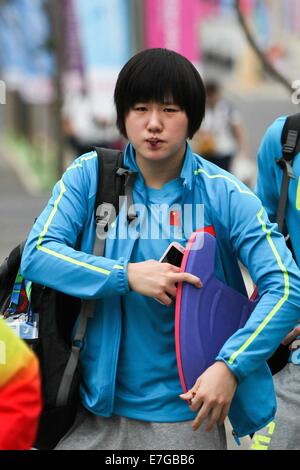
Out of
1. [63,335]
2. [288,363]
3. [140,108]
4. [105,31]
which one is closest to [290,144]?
[288,363]

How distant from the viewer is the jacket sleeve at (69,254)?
289 centimetres

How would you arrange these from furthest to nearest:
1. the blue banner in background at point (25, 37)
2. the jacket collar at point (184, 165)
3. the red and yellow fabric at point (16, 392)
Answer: the blue banner in background at point (25, 37) → the jacket collar at point (184, 165) → the red and yellow fabric at point (16, 392)

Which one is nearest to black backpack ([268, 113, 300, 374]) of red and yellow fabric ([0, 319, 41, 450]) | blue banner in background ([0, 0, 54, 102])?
red and yellow fabric ([0, 319, 41, 450])

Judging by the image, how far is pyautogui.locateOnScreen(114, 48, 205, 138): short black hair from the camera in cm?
300

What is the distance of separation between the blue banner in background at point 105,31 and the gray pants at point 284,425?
1109cm

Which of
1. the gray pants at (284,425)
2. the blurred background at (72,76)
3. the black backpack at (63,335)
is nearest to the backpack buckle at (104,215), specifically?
the black backpack at (63,335)

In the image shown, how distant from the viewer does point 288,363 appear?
3.80m

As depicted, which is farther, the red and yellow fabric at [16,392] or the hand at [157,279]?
the hand at [157,279]

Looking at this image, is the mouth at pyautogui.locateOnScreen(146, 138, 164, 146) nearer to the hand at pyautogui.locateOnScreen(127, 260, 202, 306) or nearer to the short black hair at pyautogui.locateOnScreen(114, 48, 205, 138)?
the short black hair at pyautogui.locateOnScreen(114, 48, 205, 138)

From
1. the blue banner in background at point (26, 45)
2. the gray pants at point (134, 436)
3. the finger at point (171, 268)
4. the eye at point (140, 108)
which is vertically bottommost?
the blue banner in background at point (26, 45)

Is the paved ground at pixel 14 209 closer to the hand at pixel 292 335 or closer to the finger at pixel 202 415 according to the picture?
the hand at pixel 292 335

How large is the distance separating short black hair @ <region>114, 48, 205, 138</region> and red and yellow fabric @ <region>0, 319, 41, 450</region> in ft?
2.78

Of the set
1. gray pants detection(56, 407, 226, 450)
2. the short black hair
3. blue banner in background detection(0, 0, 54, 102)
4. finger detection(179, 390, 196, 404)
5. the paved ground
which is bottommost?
the paved ground

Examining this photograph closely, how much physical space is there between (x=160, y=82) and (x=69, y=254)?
1.81 feet
